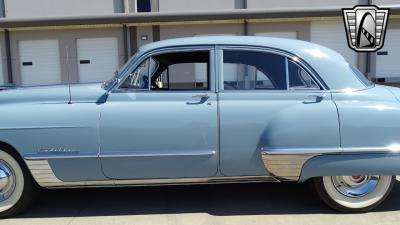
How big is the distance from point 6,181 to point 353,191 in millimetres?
3377

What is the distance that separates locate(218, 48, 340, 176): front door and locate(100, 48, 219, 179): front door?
14 centimetres

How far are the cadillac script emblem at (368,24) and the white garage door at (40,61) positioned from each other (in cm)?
1113

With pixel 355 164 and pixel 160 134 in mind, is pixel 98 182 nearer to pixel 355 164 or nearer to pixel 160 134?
pixel 160 134

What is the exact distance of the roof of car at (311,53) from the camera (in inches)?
160

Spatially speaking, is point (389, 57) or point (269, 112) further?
point (389, 57)

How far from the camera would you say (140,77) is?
13.7 ft

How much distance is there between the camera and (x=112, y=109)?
397 centimetres

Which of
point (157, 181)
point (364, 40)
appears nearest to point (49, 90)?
point (157, 181)

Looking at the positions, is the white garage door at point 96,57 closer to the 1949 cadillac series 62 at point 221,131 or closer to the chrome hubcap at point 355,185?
the 1949 cadillac series 62 at point 221,131

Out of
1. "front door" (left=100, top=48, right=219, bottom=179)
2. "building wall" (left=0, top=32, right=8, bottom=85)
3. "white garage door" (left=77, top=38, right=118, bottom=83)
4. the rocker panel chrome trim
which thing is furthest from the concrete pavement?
"building wall" (left=0, top=32, right=8, bottom=85)

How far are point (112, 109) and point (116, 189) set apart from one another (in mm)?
1427

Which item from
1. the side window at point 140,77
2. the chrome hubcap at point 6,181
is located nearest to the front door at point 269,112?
the side window at point 140,77

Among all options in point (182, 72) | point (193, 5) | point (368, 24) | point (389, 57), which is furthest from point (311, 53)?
point (389, 57)

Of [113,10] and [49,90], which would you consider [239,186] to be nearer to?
[49,90]
